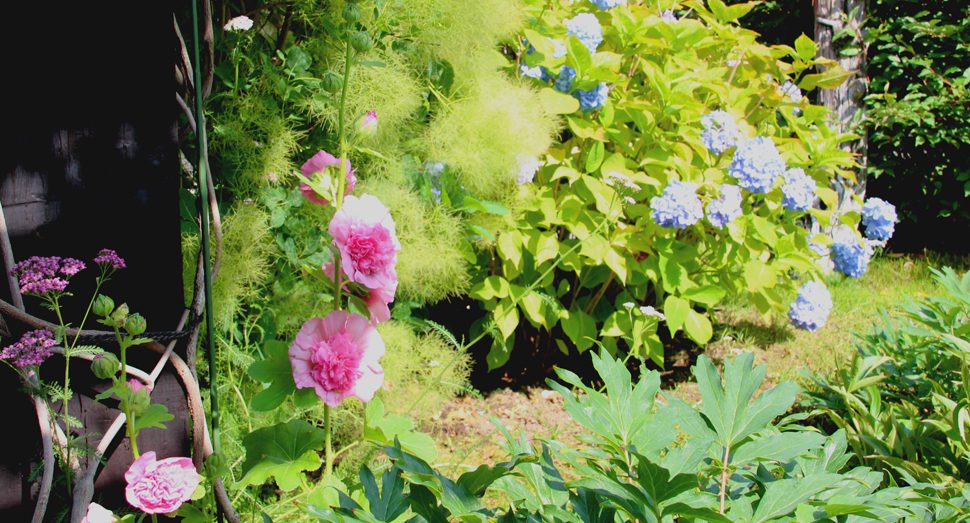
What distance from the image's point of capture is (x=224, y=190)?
5.56ft

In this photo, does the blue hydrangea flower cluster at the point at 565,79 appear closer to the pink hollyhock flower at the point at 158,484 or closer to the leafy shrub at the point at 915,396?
the leafy shrub at the point at 915,396

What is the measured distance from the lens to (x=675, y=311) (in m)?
2.15

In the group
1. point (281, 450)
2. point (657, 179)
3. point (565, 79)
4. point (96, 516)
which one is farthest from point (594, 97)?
point (96, 516)

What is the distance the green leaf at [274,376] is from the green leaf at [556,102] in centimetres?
135

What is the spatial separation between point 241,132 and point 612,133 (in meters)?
1.25

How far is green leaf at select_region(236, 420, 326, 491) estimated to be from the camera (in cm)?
97

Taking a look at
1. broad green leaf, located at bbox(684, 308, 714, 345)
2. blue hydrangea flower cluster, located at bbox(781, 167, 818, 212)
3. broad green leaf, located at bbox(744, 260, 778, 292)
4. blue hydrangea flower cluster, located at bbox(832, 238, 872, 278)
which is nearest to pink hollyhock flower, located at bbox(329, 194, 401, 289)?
broad green leaf, located at bbox(684, 308, 714, 345)

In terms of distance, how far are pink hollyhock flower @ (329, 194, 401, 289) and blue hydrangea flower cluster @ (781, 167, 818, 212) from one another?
5.97 ft

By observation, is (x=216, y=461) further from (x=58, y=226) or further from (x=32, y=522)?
(x=58, y=226)

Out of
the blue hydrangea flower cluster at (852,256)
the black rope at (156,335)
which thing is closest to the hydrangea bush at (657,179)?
the blue hydrangea flower cluster at (852,256)

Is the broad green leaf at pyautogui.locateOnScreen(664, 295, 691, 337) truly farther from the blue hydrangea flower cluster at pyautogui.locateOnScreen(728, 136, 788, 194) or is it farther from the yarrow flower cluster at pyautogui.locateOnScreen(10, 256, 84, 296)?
the yarrow flower cluster at pyautogui.locateOnScreen(10, 256, 84, 296)

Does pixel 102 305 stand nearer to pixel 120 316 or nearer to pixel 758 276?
pixel 120 316

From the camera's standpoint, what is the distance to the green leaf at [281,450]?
3.17ft

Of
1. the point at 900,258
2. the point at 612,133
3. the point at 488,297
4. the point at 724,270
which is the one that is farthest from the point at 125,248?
the point at 900,258
